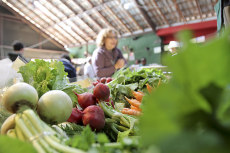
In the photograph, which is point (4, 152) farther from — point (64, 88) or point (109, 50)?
point (109, 50)

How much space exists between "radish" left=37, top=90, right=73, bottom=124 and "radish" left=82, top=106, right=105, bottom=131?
99 millimetres

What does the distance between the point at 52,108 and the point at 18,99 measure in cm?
12

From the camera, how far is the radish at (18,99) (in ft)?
1.79

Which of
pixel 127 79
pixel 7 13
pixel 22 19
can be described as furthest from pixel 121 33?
pixel 127 79

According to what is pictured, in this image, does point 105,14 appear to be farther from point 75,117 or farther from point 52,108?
point 52,108

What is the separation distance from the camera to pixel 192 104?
0.81ft

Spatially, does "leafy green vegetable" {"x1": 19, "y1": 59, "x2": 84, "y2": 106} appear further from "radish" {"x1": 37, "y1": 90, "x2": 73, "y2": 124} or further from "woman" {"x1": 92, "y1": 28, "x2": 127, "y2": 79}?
"woman" {"x1": 92, "y1": 28, "x2": 127, "y2": 79}

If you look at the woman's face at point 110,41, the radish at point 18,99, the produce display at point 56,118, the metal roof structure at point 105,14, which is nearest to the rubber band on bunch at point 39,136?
the produce display at point 56,118

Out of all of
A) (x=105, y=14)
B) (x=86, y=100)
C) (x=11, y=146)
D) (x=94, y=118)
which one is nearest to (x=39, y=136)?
(x=11, y=146)

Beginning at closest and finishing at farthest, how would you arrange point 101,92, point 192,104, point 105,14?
point 192,104 < point 101,92 < point 105,14

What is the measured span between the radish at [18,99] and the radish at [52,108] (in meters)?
Answer: 0.04

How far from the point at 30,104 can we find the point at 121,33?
10.4 meters

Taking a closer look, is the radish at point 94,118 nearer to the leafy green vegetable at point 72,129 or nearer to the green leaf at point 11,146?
the leafy green vegetable at point 72,129

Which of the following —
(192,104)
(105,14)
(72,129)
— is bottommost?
Result: (72,129)
